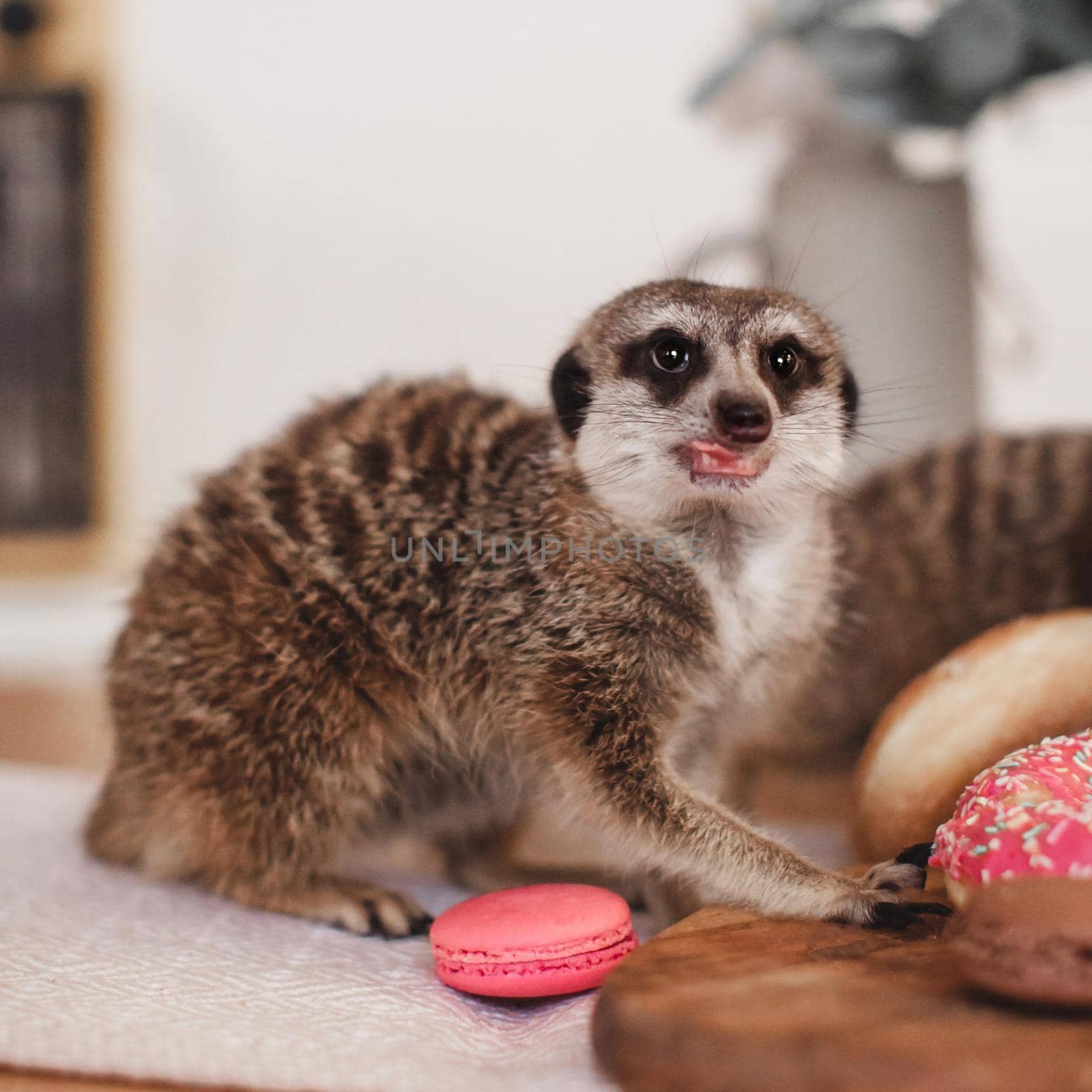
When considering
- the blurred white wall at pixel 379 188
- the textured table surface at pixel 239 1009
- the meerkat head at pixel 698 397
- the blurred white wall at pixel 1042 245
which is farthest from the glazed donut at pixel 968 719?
the blurred white wall at pixel 379 188

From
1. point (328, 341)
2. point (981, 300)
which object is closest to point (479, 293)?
point (328, 341)

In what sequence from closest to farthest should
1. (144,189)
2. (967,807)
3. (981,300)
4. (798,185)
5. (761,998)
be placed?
(761,998)
(967,807)
(798,185)
(981,300)
(144,189)

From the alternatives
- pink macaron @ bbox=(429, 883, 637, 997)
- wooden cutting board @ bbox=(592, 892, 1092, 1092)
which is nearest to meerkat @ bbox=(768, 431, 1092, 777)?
pink macaron @ bbox=(429, 883, 637, 997)

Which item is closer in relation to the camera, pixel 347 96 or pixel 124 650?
pixel 124 650

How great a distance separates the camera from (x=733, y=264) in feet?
8.45

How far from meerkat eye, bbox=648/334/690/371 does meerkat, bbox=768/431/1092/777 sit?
46cm

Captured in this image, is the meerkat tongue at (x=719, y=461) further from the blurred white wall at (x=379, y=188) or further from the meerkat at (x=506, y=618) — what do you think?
the blurred white wall at (x=379, y=188)

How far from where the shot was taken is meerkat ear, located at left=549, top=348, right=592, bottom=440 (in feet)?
3.59

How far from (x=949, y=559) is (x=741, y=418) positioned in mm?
724

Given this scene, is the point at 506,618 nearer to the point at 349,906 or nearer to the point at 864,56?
the point at 349,906

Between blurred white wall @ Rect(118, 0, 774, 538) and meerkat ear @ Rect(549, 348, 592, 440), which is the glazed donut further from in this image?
blurred white wall @ Rect(118, 0, 774, 538)

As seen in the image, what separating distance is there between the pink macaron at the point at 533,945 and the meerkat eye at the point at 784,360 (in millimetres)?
479

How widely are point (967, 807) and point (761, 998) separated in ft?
0.85

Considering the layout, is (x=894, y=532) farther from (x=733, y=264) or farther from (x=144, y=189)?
(x=144, y=189)
